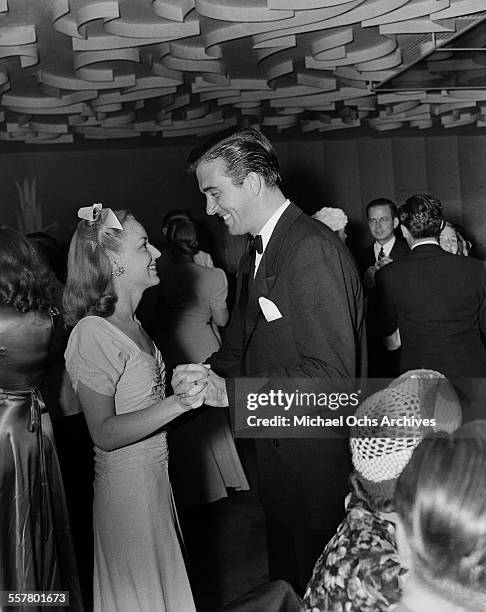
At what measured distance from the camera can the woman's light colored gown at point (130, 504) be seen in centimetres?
215

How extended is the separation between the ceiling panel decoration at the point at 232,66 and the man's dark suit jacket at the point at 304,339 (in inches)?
101

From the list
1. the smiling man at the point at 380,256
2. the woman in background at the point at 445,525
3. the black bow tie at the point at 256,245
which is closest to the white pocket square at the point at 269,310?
the black bow tie at the point at 256,245

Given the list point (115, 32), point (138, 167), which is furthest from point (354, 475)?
point (138, 167)

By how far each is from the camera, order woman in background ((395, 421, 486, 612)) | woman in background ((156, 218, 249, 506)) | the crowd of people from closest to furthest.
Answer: woman in background ((395, 421, 486, 612))
the crowd of people
woman in background ((156, 218, 249, 506))

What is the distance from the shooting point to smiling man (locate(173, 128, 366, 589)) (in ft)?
6.31

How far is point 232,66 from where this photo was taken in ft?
21.2

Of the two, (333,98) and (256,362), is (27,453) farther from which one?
(333,98)

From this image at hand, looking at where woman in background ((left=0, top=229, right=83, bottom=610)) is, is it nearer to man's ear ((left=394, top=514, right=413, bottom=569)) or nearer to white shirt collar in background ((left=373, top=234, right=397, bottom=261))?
man's ear ((left=394, top=514, right=413, bottom=569))

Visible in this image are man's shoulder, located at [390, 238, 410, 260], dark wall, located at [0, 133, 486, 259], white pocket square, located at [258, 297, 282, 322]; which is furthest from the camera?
dark wall, located at [0, 133, 486, 259]

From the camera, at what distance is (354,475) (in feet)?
5.07

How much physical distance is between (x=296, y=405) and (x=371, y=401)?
0.98ft

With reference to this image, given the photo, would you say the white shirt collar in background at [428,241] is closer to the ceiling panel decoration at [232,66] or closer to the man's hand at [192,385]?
the ceiling panel decoration at [232,66]

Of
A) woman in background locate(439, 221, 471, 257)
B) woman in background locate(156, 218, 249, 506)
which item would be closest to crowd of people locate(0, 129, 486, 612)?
woman in background locate(156, 218, 249, 506)

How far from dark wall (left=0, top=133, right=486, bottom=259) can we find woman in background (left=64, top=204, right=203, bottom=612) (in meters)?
7.60
